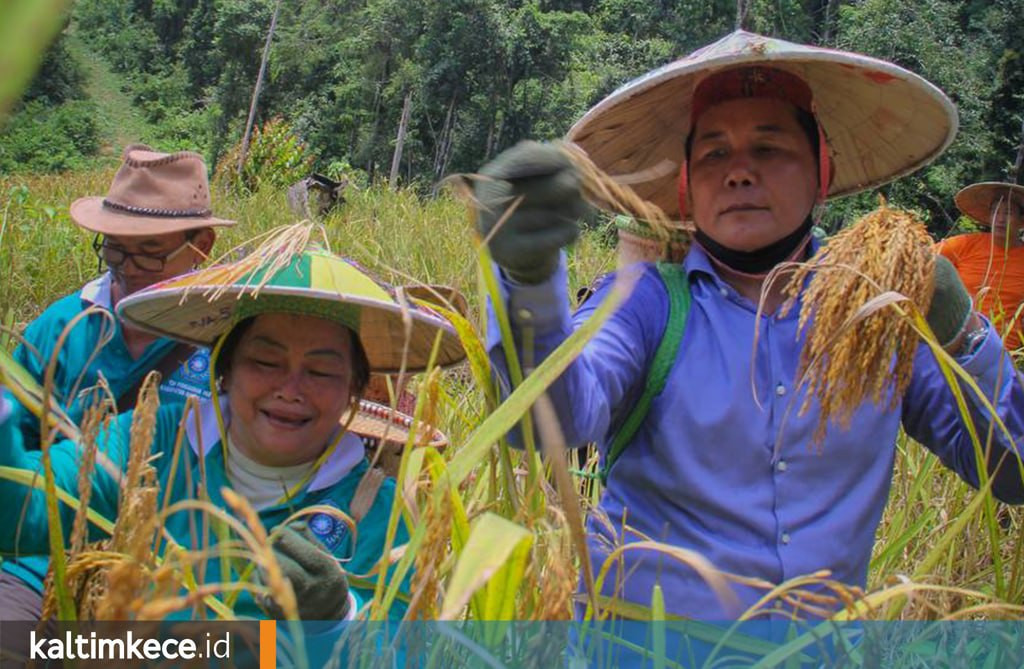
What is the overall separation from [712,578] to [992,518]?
1.68 feet

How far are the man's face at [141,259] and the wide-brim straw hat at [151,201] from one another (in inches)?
1.1

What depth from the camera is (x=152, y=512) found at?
560 millimetres

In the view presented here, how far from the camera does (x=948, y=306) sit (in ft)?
3.64

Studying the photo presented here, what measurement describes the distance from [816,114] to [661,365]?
487 mm

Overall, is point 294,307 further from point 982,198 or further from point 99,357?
point 982,198

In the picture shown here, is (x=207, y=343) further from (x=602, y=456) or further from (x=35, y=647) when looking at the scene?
(x=35, y=647)

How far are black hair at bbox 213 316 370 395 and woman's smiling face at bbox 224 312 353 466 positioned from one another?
0.02 metres

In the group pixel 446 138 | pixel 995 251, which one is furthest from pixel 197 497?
pixel 446 138

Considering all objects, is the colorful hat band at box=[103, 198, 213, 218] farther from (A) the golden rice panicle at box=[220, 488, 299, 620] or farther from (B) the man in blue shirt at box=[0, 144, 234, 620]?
(A) the golden rice panicle at box=[220, 488, 299, 620]

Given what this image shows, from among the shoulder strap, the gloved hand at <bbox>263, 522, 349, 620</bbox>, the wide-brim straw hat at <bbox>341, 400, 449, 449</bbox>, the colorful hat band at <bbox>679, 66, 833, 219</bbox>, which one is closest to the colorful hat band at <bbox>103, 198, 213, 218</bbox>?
the shoulder strap

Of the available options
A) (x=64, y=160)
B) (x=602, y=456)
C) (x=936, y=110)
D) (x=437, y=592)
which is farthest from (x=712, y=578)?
(x=64, y=160)

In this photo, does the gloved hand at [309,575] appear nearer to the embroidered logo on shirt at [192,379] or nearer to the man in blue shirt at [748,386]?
the man in blue shirt at [748,386]

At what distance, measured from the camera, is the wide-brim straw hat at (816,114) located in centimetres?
125

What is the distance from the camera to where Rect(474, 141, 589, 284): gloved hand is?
0.77m
